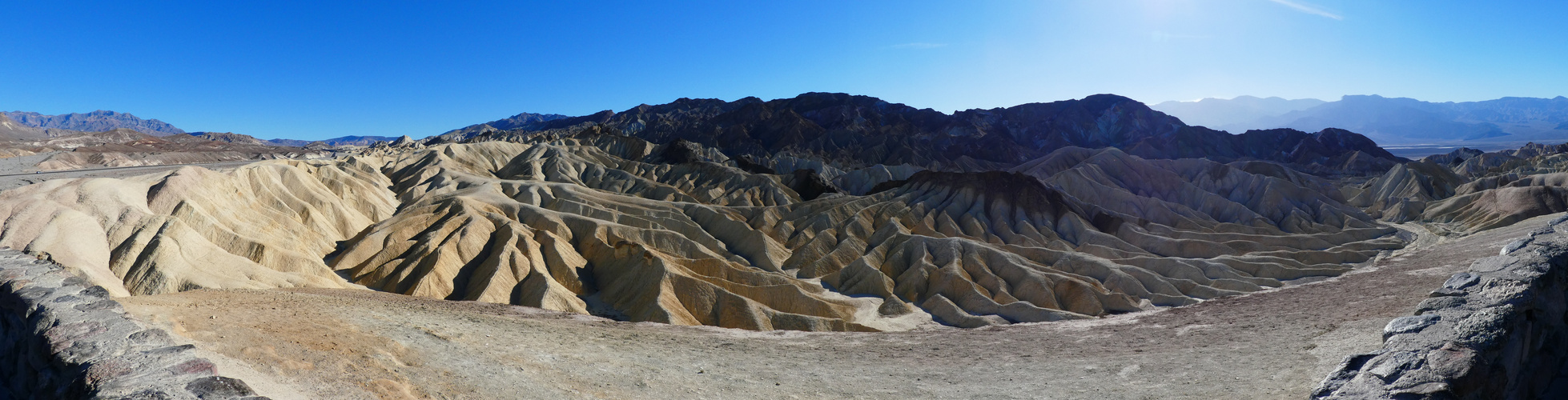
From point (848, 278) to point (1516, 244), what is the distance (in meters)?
36.5

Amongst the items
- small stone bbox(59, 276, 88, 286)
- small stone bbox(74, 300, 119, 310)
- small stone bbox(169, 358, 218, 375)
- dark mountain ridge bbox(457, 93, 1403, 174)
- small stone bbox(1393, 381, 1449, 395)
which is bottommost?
small stone bbox(1393, 381, 1449, 395)

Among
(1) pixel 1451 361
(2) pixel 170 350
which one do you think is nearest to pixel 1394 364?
(1) pixel 1451 361

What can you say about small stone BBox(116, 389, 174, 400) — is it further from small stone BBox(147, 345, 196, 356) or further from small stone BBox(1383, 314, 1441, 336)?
small stone BBox(1383, 314, 1441, 336)

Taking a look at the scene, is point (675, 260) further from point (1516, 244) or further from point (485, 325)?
point (1516, 244)

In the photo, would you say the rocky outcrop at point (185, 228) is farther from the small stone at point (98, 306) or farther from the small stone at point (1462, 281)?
the small stone at point (1462, 281)

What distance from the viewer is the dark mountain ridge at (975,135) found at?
144375 millimetres

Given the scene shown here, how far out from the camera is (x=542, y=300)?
42125 millimetres

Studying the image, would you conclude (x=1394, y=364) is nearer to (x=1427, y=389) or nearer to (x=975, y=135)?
(x=1427, y=389)

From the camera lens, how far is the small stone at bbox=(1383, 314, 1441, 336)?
48.2 feet

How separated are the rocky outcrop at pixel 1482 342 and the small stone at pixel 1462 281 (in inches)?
1.3

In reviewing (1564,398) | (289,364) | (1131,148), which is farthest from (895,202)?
(1131,148)

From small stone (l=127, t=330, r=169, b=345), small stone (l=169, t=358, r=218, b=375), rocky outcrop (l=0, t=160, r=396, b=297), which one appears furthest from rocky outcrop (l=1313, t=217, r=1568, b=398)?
rocky outcrop (l=0, t=160, r=396, b=297)

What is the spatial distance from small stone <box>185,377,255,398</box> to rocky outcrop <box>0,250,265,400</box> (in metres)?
0.01

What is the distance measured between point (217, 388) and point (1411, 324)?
73.8 ft
